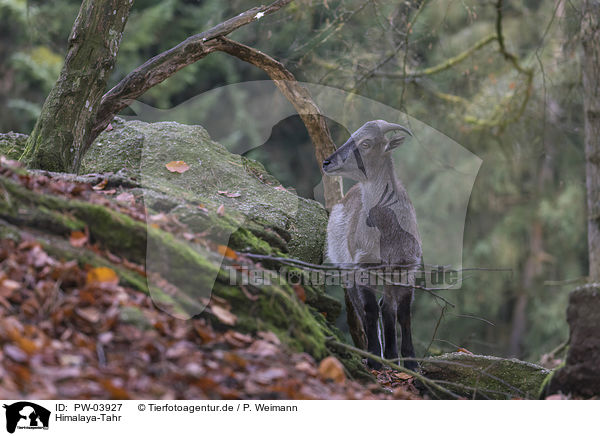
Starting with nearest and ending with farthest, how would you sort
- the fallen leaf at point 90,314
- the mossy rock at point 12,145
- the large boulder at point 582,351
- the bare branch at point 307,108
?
the fallen leaf at point 90,314 → the large boulder at point 582,351 → the mossy rock at point 12,145 → the bare branch at point 307,108

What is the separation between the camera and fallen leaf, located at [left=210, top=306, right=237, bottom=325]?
327 centimetres

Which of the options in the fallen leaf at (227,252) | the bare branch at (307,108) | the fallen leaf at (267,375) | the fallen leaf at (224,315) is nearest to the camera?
the fallen leaf at (267,375)

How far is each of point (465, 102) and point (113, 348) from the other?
23.0ft

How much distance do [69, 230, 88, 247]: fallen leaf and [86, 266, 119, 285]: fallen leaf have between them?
0.81 ft

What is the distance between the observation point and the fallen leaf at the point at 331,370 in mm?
3309

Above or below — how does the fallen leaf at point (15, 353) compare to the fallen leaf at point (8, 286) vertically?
below

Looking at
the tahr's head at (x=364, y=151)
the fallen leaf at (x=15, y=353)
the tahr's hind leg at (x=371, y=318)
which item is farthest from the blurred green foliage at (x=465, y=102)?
the fallen leaf at (x=15, y=353)

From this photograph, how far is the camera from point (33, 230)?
3314 mm

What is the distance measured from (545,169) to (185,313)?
44.9 ft
